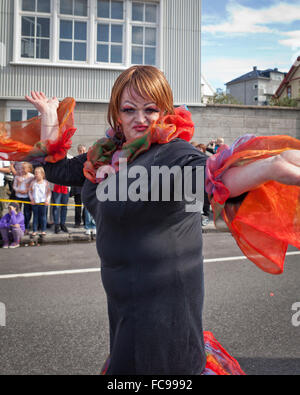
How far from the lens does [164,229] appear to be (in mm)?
1437

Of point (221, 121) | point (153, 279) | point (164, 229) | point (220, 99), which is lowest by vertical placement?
point (153, 279)

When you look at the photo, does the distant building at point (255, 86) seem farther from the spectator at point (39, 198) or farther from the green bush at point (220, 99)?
the spectator at point (39, 198)

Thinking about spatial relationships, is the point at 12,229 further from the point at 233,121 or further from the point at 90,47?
the point at 233,121

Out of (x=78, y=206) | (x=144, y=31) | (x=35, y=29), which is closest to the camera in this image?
(x=78, y=206)

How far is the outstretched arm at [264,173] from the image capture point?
3.42 ft

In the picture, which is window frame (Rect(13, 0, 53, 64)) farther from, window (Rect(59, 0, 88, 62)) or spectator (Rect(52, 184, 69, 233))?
spectator (Rect(52, 184, 69, 233))

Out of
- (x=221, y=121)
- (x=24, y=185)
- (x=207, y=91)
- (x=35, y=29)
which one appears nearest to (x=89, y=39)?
(x=35, y=29)

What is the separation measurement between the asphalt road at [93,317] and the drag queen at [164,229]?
1730 mm

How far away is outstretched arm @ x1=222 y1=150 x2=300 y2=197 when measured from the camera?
1.04 m

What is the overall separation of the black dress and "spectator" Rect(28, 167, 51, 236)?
7369 millimetres

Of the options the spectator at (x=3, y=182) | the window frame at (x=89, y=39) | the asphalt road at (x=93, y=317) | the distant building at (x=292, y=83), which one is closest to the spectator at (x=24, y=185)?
the spectator at (x=3, y=182)

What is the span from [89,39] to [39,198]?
312 inches

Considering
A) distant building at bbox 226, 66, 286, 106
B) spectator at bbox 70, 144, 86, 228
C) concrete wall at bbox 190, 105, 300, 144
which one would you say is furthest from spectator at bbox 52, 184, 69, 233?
distant building at bbox 226, 66, 286, 106
